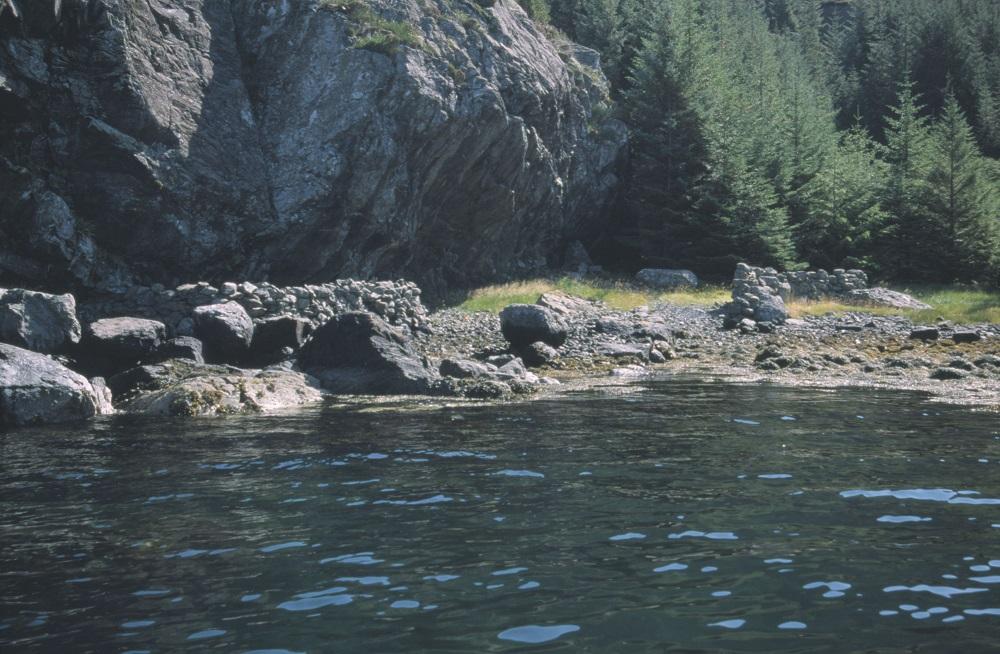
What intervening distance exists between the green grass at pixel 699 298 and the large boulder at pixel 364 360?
14763 millimetres

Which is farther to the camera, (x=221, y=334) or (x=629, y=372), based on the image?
(x=629, y=372)

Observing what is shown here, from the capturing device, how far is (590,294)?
4144 centimetres

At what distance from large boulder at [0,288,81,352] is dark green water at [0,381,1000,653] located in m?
6.73

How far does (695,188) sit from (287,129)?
24.0 meters

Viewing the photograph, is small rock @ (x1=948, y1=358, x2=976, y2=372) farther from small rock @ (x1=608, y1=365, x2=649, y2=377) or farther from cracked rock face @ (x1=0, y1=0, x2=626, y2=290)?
cracked rock face @ (x1=0, y1=0, x2=626, y2=290)

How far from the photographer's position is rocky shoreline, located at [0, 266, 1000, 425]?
18766 mm

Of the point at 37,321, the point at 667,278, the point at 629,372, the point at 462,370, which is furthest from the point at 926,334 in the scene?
the point at 37,321

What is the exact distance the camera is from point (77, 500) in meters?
10.6

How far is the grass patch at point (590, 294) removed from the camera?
3881 cm

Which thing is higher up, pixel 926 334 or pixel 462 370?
pixel 462 370

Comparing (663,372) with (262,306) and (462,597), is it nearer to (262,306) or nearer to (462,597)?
(262,306)

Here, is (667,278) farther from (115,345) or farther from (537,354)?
(115,345)

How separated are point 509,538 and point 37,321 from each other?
1741 centimetres

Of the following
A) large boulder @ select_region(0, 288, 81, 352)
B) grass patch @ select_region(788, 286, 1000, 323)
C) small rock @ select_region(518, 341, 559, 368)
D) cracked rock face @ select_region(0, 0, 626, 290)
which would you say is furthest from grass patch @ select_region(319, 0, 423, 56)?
grass patch @ select_region(788, 286, 1000, 323)
